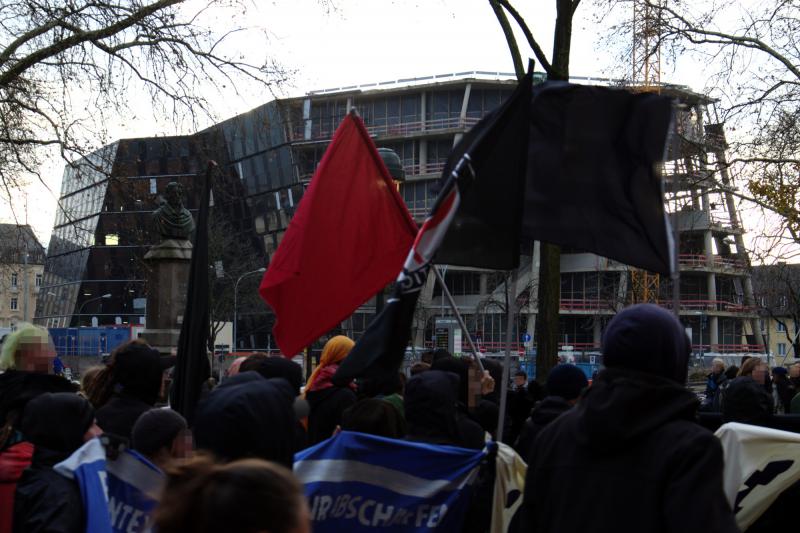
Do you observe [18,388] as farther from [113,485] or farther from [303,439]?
[303,439]

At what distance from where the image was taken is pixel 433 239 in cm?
444

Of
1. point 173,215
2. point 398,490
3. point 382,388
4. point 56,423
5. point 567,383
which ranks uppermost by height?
point 173,215

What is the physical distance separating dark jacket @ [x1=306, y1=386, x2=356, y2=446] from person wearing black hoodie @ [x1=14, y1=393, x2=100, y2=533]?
2665 millimetres

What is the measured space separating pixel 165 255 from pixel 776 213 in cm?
1169

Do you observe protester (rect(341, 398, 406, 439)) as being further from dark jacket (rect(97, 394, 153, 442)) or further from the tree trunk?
the tree trunk

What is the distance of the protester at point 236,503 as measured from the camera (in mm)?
1816

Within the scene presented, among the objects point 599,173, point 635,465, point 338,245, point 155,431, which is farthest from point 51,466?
point 599,173

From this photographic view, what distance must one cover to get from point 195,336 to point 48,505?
235 centimetres

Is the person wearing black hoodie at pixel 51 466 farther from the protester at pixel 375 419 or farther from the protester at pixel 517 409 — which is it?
the protester at pixel 517 409

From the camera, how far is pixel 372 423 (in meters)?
5.34

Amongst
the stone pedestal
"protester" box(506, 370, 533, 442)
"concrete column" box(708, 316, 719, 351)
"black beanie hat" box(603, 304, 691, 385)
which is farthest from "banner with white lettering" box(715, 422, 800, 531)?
"concrete column" box(708, 316, 719, 351)

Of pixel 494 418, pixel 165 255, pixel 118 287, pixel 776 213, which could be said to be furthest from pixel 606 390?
pixel 118 287

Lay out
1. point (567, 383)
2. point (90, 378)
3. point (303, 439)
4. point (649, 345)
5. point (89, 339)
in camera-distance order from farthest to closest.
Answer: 1. point (89, 339)
2. point (303, 439)
3. point (90, 378)
4. point (567, 383)
5. point (649, 345)

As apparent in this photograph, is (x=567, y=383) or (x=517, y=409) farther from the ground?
(x=567, y=383)
